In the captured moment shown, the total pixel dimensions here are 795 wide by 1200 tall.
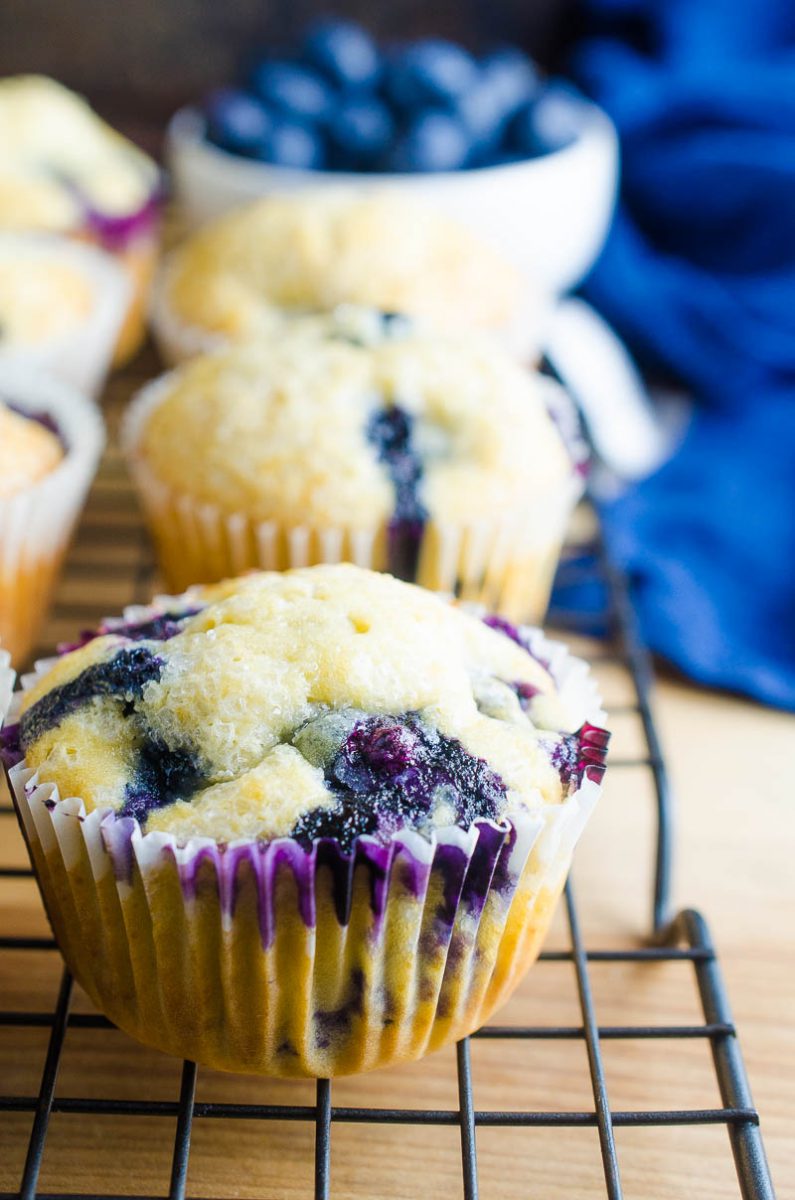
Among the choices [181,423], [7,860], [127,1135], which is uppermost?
[181,423]

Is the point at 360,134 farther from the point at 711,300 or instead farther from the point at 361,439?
the point at 361,439

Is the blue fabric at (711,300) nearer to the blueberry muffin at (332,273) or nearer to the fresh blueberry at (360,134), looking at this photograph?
the blueberry muffin at (332,273)

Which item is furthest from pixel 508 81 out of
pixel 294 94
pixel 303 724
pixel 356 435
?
pixel 303 724

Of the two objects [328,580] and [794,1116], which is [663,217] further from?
[794,1116]

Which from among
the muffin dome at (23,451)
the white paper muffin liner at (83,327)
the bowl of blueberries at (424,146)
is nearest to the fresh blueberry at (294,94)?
the bowl of blueberries at (424,146)

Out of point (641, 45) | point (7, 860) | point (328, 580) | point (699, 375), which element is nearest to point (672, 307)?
point (699, 375)

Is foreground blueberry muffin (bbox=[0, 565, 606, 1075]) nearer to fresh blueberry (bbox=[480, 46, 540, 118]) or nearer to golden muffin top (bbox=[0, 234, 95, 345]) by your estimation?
golden muffin top (bbox=[0, 234, 95, 345])

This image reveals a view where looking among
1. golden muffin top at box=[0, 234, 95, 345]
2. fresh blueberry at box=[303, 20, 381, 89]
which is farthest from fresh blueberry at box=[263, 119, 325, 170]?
golden muffin top at box=[0, 234, 95, 345]
